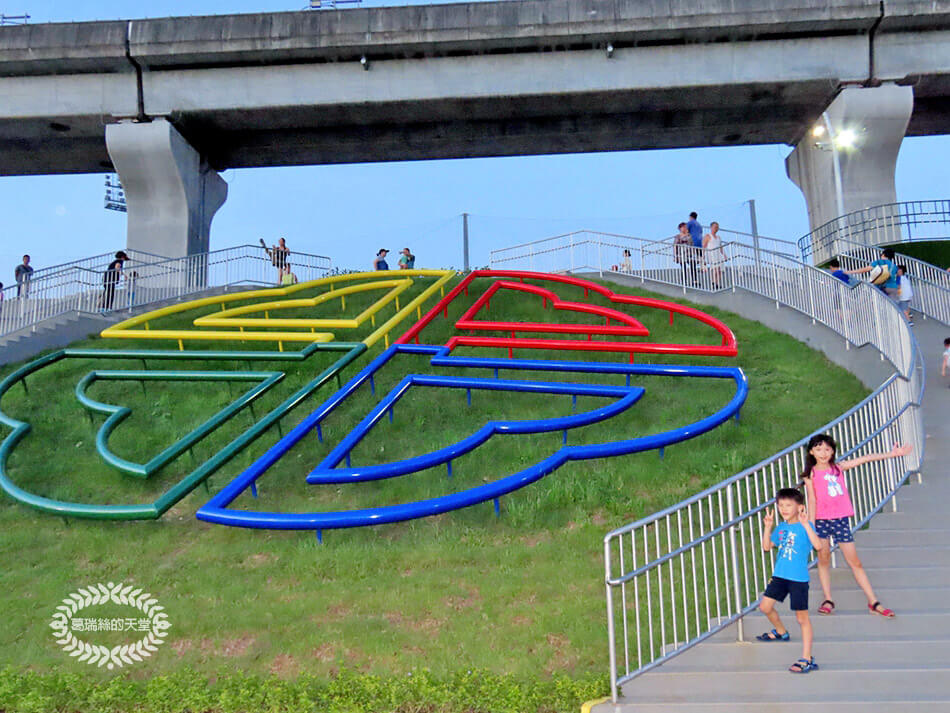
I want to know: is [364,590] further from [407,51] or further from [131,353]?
[407,51]

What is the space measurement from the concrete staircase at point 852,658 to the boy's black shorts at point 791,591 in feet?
1.37

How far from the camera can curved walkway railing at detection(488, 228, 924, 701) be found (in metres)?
6.44

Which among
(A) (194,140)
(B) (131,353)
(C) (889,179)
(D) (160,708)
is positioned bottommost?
(D) (160,708)

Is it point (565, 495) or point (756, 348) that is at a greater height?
point (756, 348)

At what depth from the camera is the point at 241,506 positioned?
34.0ft

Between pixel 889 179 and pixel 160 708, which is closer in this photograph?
pixel 160 708

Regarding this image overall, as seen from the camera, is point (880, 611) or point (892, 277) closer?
point (880, 611)

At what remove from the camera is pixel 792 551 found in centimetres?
630

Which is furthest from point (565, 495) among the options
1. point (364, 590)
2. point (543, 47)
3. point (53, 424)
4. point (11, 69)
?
point (11, 69)

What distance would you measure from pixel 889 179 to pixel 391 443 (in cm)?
2077

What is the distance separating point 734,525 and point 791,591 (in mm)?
752

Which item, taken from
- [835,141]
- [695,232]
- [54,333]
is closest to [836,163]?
[835,141]

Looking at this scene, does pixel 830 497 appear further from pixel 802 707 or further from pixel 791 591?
pixel 802 707

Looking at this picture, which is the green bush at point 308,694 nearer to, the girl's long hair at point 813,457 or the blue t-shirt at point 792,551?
the blue t-shirt at point 792,551
